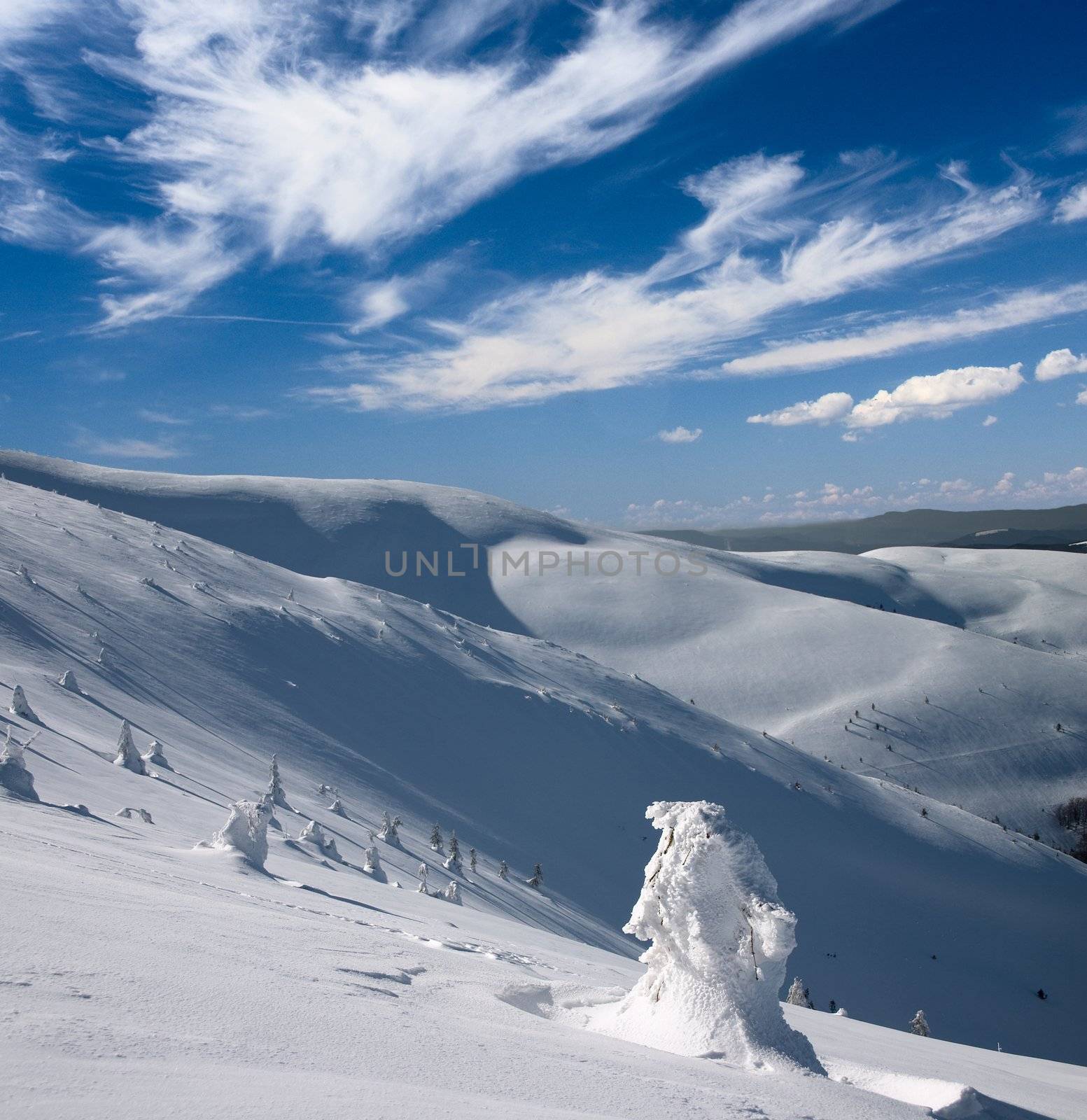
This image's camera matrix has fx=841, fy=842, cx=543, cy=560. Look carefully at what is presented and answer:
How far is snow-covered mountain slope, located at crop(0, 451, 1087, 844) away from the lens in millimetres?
44156

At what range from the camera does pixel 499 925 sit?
11.4 metres

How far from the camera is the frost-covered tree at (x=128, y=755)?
12742mm

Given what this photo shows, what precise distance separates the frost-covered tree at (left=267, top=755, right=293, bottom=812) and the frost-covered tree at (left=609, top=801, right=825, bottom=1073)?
417 inches

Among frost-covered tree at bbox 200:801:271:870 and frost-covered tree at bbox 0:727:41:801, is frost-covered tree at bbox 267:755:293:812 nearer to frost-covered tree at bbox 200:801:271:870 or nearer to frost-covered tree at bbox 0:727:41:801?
frost-covered tree at bbox 200:801:271:870

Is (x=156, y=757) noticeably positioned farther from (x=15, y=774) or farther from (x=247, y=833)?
(x=247, y=833)

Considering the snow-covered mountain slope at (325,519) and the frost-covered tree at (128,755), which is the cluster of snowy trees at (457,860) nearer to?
the frost-covered tree at (128,755)

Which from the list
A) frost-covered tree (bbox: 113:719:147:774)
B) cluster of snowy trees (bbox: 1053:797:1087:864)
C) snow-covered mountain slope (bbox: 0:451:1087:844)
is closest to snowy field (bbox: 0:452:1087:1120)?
frost-covered tree (bbox: 113:719:147:774)

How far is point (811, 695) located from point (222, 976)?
164 feet

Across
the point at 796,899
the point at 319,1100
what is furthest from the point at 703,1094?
the point at 796,899

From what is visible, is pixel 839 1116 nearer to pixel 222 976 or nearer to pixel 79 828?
pixel 222 976

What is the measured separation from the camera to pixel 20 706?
498 inches

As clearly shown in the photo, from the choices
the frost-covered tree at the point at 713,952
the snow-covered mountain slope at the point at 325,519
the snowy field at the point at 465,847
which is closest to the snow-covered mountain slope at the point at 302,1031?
the snowy field at the point at 465,847

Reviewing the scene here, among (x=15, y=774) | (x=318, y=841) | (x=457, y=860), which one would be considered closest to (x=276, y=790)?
(x=318, y=841)

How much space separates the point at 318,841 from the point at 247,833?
149 inches
